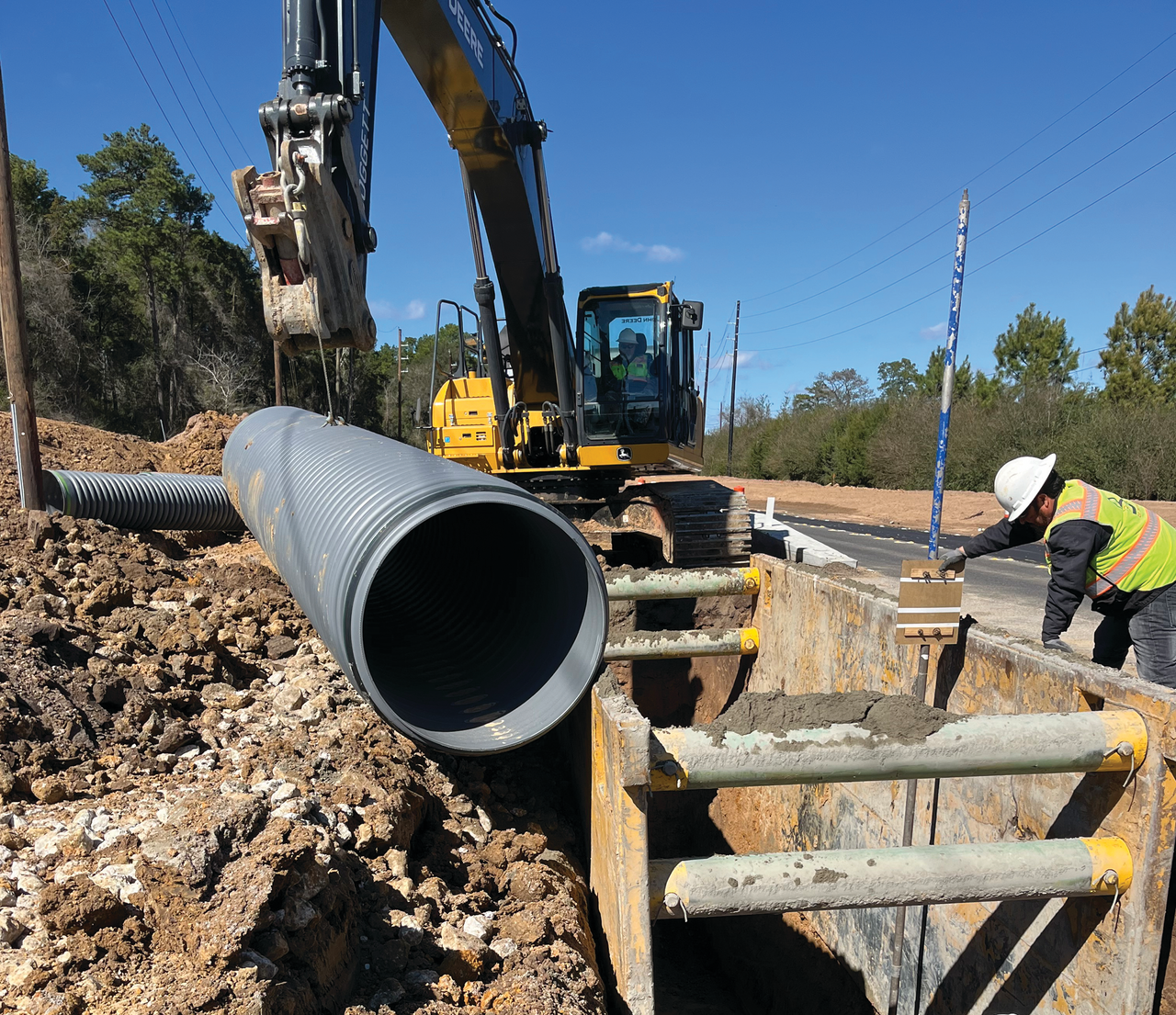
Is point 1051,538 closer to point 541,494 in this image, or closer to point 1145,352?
point 541,494

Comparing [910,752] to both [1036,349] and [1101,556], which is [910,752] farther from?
[1036,349]

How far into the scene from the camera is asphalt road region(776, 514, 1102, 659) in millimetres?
8453

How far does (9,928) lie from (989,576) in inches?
502

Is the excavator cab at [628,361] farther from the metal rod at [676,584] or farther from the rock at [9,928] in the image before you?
the rock at [9,928]

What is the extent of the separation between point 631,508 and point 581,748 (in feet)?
11.0

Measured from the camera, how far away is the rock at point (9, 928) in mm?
2086

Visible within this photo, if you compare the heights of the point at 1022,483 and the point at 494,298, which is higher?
the point at 494,298

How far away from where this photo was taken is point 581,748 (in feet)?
16.8

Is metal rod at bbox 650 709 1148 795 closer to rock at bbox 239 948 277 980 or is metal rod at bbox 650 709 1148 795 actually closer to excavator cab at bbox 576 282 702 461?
rock at bbox 239 948 277 980

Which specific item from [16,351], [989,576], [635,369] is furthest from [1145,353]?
[16,351]

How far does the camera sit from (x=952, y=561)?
158 inches

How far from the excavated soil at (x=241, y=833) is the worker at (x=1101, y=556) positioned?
2680mm

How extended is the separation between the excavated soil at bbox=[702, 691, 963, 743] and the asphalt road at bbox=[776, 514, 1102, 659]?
1937 mm

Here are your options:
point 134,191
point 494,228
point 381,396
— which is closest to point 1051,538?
point 494,228
